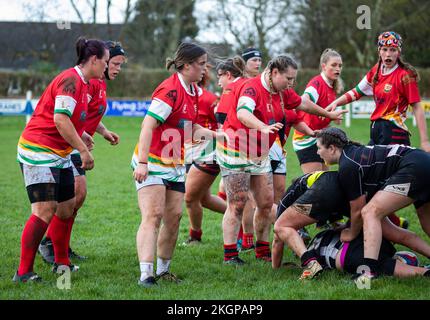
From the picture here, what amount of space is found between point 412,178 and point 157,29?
1460 inches

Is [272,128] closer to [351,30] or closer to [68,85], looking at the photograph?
[68,85]

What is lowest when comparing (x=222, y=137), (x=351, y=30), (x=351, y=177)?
(x=351, y=177)

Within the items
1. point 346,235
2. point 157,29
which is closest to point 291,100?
point 346,235

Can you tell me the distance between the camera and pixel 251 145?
640 centimetres

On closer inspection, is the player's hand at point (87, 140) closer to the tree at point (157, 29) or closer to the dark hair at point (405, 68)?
the dark hair at point (405, 68)

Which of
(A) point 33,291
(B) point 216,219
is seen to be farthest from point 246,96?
(B) point 216,219

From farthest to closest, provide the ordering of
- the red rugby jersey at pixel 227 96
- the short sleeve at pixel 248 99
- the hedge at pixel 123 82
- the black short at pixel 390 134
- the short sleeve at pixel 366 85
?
the hedge at pixel 123 82 < the short sleeve at pixel 366 85 < the red rugby jersey at pixel 227 96 < the black short at pixel 390 134 < the short sleeve at pixel 248 99

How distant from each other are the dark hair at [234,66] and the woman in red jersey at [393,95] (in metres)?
1.52

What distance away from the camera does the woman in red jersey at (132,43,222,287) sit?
5355 mm

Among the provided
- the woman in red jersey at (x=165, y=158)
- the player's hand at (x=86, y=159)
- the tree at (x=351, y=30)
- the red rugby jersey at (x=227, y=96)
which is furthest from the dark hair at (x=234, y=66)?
the tree at (x=351, y=30)

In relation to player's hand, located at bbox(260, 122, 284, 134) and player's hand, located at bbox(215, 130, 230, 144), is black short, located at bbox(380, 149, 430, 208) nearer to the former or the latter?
player's hand, located at bbox(260, 122, 284, 134)

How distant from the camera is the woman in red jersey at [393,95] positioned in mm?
6855

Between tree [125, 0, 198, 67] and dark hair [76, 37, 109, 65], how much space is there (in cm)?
3444
